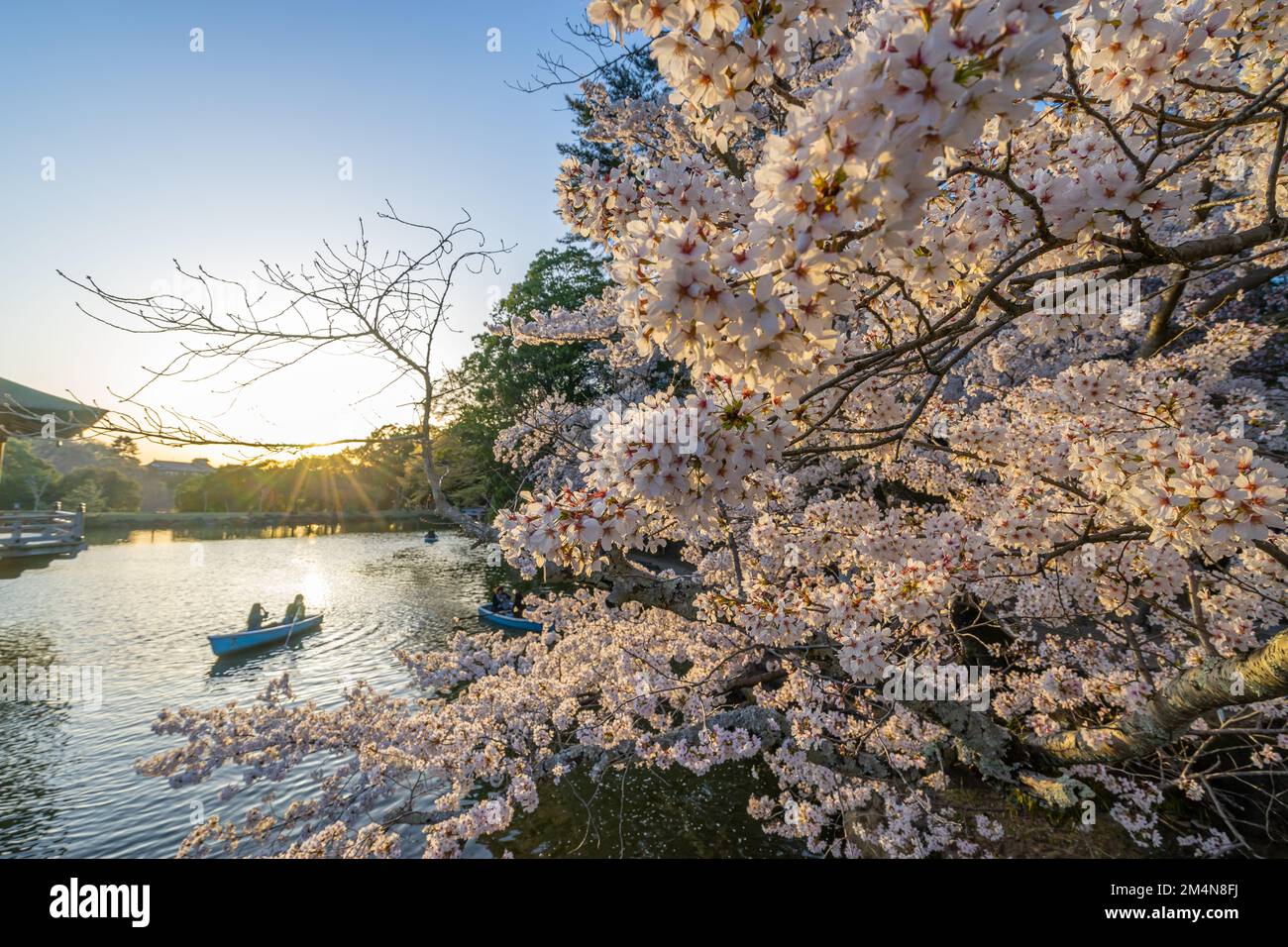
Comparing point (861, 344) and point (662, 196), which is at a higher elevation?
point (662, 196)

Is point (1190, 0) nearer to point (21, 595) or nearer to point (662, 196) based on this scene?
point (662, 196)

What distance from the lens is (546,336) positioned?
6.78m

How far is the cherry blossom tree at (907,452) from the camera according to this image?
130cm

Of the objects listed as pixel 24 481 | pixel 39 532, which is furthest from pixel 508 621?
pixel 24 481

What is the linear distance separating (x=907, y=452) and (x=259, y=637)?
53.7ft

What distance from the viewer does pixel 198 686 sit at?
37.0ft

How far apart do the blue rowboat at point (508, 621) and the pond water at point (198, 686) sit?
51 cm

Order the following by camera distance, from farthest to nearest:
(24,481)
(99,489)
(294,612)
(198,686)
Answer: (99,489)
(24,481)
(294,612)
(198,686)

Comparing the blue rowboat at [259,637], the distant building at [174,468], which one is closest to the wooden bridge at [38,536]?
the blue rowboat at [259,637]

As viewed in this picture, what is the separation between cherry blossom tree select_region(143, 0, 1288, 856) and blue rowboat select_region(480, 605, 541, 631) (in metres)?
6.06

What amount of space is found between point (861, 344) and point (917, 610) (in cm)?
180

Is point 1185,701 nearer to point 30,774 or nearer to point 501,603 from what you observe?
point 30,774

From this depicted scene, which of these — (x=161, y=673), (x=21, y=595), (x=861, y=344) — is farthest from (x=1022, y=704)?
(x=21, y=595)

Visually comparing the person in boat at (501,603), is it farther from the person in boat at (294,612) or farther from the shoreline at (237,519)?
the shoreline at (237,519)
